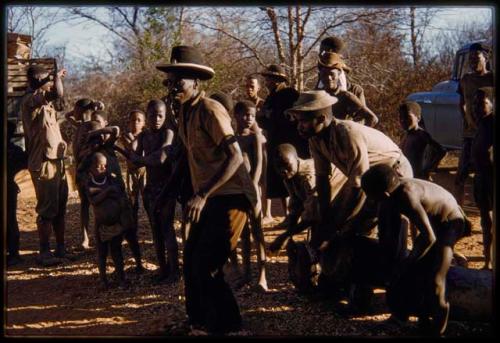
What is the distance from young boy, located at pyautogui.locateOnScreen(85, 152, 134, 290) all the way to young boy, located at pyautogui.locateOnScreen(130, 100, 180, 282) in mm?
264

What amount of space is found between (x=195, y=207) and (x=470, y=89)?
4036mm

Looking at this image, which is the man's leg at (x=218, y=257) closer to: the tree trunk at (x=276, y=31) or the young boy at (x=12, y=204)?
the young boy at (x=12, y=204)

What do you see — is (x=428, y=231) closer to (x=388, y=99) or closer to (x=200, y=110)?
(x=200, y=110)

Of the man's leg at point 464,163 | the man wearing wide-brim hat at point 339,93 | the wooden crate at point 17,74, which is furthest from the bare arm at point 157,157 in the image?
the wooden crate at point 17,74

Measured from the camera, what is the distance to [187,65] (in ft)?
14.0

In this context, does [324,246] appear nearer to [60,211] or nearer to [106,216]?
[106,216]

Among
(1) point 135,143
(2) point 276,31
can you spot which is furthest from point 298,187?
(2) point 276,31

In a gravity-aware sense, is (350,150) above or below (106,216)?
above

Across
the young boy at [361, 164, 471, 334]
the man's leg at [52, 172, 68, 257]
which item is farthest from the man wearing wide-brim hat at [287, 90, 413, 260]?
the man's leg at [52, 172, 68, 257]

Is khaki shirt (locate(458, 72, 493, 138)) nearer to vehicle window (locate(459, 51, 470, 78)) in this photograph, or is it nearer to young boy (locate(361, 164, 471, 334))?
young boy (locate(361, 164, 471, 334))

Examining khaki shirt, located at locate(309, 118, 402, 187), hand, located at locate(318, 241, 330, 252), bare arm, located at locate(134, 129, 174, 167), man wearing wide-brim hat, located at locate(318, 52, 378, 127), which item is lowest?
hand, located at locate(318, 241, 330, 252)

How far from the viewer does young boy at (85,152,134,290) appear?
5.59 meters

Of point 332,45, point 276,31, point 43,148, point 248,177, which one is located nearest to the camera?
point 248,177

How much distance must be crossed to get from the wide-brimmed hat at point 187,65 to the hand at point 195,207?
36.4 inches
